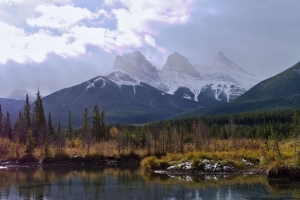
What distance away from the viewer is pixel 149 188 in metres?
41.4

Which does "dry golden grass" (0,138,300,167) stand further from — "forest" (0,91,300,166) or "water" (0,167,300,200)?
"water" (0,167,300,200)

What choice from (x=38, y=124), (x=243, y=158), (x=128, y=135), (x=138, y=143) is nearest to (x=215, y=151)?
(x=243, y=158)

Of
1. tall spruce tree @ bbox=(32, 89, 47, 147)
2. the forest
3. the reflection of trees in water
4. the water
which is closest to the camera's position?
the water

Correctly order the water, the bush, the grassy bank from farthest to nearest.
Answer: the bush < the grassy bank < the water

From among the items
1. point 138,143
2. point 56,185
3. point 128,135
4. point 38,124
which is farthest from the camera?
point 38,124

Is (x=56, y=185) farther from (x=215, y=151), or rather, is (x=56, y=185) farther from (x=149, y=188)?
(x=215, y=151)

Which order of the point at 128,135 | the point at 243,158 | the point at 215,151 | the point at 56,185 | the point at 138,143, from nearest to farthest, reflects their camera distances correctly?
the point at 56,185 < the point at 243,158 < the point at 215,151 < the point at 128,135 < the point at 138,143

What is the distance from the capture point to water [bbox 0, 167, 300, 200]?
36281mm

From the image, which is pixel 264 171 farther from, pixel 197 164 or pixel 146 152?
pixel 146 152

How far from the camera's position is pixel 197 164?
5666cm

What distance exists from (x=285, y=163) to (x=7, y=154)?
6166 cm

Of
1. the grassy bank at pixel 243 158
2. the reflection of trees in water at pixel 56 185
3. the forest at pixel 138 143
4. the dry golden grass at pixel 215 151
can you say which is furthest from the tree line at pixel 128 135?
the reflection of trees in water at pixel 56 185

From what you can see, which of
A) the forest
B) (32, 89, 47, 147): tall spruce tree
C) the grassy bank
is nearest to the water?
the grassy bank

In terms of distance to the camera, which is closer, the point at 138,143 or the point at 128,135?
the point at 128,135
